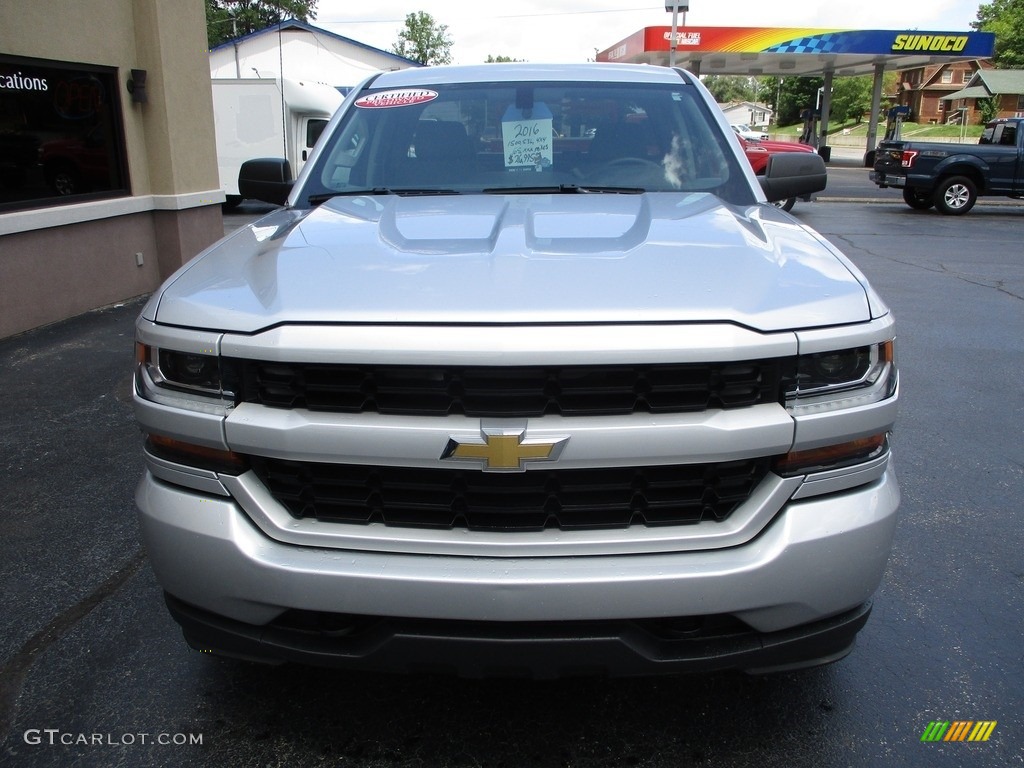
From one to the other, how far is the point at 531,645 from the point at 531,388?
569 millimetres

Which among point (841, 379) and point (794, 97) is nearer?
point (841, 379)

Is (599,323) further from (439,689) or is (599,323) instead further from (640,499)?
(439,689)

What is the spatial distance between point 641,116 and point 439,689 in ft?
7.72

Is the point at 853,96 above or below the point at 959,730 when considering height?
above

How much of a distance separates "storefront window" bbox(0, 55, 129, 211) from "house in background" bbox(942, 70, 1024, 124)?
90.8 feet

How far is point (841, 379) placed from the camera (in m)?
1.98

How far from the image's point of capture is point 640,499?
1.93 meters

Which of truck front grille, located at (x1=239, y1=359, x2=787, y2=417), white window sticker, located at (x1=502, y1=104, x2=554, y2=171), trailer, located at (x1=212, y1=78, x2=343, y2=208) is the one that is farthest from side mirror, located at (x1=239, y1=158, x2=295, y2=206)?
trailer, located at (x1=212, y1=78, x2=343, y2=208)

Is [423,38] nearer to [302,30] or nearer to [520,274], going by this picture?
[302,30]

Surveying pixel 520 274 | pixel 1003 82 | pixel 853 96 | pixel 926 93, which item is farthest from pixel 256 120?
pixel 926 93

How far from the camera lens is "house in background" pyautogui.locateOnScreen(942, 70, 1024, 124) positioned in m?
46.9

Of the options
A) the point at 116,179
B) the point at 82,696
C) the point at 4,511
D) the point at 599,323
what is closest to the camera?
the point at 599,323

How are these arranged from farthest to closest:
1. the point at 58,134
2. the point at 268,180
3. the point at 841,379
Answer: the point at 58,134 → the point at 268,180 → the point at 841,379

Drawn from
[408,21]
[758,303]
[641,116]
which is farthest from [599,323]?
[408,21]
